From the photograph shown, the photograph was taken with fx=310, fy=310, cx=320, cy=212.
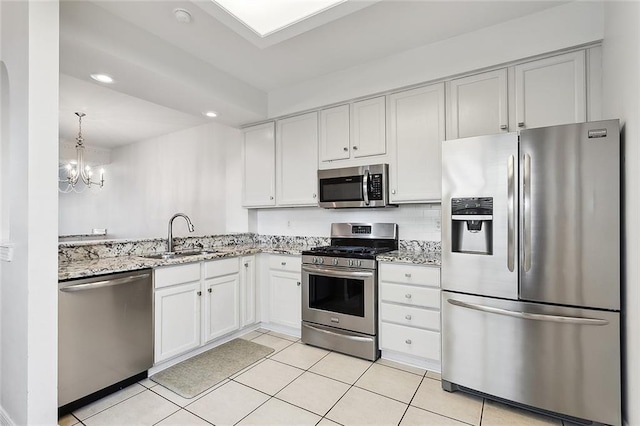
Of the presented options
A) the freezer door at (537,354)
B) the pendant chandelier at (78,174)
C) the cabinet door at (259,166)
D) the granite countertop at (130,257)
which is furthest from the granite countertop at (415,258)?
the pendant chandelier at (78,174)

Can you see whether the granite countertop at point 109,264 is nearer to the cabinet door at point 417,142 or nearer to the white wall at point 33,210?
the white wall at point 33,210

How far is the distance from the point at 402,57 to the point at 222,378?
10.0 feet

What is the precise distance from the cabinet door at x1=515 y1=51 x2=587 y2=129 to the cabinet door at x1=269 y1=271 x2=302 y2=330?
7.92 ft

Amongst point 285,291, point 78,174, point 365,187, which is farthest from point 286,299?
point 78,174

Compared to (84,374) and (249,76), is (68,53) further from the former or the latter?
(84,374)

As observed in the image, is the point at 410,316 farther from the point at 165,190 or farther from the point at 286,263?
the point at 165,190

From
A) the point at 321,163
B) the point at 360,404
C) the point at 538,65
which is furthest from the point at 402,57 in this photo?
the point at 360,404

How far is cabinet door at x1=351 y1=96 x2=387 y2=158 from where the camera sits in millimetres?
2928

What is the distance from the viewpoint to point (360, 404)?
2.05m

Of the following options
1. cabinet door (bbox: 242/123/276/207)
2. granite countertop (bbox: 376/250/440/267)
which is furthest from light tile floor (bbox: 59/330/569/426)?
cabinet door (bbox: 242/123/276/207)

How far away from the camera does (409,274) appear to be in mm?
2525

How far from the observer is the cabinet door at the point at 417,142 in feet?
8.70

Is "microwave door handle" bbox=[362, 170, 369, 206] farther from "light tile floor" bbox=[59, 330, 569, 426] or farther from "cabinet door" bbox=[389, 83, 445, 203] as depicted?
"light tile floor" bbox=[59, 330, 569, 426]

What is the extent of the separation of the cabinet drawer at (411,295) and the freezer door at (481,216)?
10.0 inches
